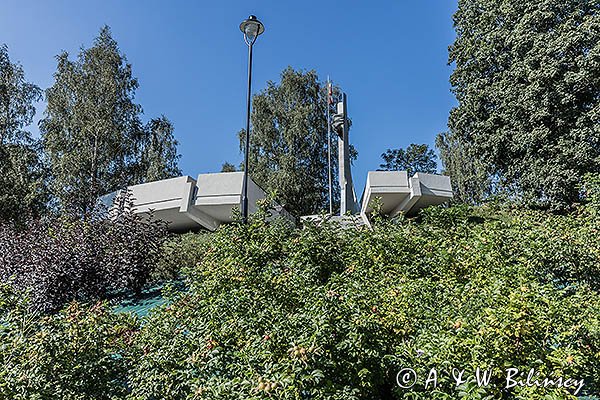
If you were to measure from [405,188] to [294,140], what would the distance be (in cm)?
837

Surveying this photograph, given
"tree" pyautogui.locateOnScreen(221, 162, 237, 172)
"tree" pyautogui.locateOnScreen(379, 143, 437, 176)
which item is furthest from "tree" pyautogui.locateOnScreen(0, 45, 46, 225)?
"tree" pyautogui.locateOnScreen(379, 143, 437, 176)

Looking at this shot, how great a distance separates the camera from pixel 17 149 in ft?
55.5

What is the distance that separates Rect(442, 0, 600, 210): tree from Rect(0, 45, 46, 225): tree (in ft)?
52.5

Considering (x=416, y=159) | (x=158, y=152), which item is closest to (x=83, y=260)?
(x=158, y=152)

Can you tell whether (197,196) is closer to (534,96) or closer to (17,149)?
(17,149)

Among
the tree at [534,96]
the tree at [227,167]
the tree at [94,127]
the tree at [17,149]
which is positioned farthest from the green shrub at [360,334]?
the tree at [227,167]

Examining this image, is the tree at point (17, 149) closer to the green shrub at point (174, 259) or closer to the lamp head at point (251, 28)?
the green shrub at point (174, 259)

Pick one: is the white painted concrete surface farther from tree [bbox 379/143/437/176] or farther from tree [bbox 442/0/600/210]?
tree [bbox 379/143/437/176]

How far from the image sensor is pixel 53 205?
17.3 meters

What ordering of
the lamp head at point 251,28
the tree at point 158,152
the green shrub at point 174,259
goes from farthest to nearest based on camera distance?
the tree at point 158,152 → the lamp head at point 251,28 → the green shrub at point 174,259

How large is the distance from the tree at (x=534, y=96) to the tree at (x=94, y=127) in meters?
13.6

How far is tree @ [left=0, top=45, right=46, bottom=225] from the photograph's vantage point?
52.9ft

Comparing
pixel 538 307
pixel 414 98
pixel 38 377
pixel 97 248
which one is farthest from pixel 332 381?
pixel 414 98

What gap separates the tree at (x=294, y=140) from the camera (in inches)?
835
